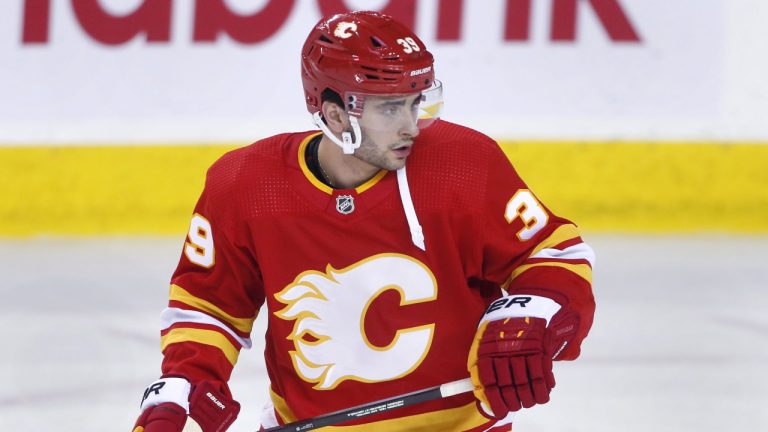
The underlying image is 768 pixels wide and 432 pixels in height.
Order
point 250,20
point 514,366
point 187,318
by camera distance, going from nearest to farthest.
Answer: point 514,366
point 187,318
point 250,20

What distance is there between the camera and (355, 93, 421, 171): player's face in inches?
79.7

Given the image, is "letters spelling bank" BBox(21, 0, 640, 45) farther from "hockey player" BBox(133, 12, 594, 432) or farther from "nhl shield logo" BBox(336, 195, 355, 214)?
"nhl shield logo" BBox(336, 195, 355, 214)

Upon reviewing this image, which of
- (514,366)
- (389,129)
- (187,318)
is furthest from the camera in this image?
(187,318)

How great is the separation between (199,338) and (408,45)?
581mm

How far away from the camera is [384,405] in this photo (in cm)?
204

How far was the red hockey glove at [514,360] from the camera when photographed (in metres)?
1.92

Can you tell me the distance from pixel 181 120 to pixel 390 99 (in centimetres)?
292

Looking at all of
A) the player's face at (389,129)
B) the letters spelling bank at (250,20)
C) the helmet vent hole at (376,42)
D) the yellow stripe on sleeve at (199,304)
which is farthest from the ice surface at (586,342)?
the helmet vent hole at (376,42)

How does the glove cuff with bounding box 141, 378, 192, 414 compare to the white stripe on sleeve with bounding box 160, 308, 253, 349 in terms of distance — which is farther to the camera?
the white stripe on sleeve with bounding box 160, 308, 253, 349

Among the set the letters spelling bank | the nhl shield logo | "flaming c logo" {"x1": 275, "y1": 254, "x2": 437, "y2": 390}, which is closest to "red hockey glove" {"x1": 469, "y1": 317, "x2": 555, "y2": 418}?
"flaming c logo" {"x1": 275, "y1": 254, "x2": 437, "y2": 390}

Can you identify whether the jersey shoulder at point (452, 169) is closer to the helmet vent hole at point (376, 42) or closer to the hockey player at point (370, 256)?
the hockey player at point (370, 256)

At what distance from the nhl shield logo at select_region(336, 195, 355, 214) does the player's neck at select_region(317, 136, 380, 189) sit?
0.05 metres

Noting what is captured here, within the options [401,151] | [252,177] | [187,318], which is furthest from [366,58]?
[187,318]

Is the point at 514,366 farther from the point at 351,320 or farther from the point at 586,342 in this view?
the point at 586,342
